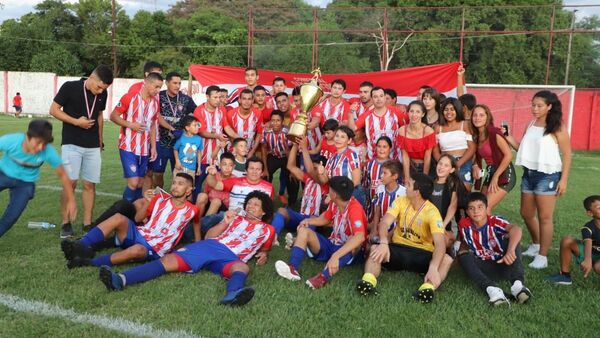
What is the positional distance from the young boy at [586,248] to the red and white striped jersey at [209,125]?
4.46 metres

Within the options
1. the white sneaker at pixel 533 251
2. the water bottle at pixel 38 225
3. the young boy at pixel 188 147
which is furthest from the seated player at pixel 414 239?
the water bottle at pixel 38 225

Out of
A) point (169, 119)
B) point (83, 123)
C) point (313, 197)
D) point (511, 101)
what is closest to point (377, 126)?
point (313, 197)

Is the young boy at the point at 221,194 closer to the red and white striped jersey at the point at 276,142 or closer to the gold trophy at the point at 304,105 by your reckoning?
the gold trophy at the point at 304,105

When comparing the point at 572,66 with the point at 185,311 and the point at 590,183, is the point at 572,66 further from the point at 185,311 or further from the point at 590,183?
the point at 185,311

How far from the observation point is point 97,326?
344cm

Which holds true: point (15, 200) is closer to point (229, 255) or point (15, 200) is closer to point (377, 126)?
point (229, 255)

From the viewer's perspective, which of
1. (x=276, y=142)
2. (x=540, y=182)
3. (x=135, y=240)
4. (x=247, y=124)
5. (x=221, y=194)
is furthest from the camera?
(x=276, y=142)

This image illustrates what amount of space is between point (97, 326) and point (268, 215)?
220 cm

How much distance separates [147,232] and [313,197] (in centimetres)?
212

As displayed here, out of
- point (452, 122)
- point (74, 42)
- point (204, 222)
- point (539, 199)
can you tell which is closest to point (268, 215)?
point (204, 222)

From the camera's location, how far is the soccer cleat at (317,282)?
170 inches

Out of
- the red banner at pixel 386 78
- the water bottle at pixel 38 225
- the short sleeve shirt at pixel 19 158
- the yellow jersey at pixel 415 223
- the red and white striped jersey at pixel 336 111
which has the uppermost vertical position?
the red banner at pixel 386 78

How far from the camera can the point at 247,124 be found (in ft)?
23.4

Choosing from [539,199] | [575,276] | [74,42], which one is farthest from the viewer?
[74,42]
